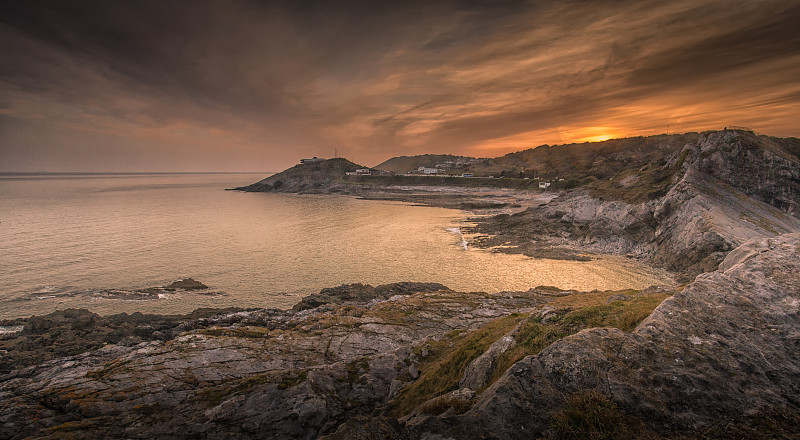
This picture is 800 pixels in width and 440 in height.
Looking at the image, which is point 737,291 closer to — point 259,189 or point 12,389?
point 12,389

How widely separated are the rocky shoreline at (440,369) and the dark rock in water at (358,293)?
1.46 metres

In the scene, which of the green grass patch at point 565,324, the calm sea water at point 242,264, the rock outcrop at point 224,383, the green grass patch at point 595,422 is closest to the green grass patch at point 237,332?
the rock outcrop at point 224,383

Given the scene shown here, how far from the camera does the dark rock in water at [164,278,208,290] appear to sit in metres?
34.0

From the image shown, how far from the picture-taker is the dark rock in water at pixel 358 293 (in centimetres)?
2769

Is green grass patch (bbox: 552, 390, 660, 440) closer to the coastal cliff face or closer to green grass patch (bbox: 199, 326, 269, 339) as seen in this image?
green grass patch (bbox: 199, 326, 269, 339)

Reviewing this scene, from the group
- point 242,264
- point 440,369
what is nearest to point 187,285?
point 242,264

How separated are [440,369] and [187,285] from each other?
33.2m

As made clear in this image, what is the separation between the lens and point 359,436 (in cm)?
869

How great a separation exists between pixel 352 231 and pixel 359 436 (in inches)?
2316

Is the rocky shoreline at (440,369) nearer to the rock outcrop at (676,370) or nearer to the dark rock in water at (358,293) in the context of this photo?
the rock outcrop at (676,370)

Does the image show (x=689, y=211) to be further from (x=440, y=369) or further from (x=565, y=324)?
(x=440, y=369)

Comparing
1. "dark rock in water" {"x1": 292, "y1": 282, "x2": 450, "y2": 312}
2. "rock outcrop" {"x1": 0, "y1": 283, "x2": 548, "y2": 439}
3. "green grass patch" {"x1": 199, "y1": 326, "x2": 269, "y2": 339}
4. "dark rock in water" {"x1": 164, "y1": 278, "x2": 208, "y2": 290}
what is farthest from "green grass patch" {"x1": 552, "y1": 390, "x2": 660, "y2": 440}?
"dark rock in water" {"x1": 164, "y1": 278, "x2": 208, "y2": 290}

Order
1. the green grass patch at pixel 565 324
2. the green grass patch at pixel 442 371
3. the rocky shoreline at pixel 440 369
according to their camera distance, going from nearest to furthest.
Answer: the rocky shoreline at pixel 440 369, the green grass patch at pixel 565 324, the green grass patch at pixel 442 371

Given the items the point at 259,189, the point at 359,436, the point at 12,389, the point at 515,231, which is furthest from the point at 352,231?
the point at 259,189
